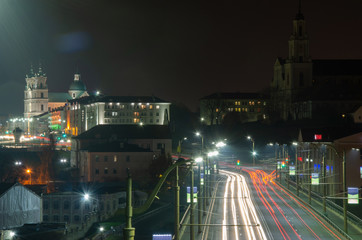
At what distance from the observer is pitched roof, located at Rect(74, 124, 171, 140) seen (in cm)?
10531

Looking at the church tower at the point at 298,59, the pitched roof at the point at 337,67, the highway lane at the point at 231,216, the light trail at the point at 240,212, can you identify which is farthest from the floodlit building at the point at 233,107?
the highway lane at the point at 231,216

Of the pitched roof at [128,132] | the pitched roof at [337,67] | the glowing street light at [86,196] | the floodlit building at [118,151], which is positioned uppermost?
the pitched roof at [337,67]

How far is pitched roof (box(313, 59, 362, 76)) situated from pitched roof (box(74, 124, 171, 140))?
2165 inches

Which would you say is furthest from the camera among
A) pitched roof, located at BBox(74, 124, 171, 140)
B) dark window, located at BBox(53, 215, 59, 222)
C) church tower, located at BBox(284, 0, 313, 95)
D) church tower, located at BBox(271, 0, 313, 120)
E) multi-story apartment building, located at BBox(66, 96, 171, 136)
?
multi-story apartment building, located at BBox(66, 96, 171, 136)

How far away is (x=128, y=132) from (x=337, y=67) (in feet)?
210

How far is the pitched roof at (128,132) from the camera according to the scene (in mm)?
105312

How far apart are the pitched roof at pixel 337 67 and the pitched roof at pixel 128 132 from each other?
180ft

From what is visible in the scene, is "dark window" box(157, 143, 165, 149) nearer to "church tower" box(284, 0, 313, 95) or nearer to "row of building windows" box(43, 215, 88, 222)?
"row of building windows" box(43, 215, 88, 222)

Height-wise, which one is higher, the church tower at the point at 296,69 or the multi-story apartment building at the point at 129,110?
the church tower at the point at 296,69

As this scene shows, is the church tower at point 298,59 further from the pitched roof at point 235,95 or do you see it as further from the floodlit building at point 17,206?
the floodlit building at point 17,206

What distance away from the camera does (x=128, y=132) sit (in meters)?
108

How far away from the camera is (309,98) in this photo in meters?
133

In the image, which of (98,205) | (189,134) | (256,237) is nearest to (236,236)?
(256,237)

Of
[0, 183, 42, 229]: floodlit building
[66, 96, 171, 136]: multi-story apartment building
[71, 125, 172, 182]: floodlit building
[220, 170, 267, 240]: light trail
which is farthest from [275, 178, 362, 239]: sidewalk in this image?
[66, 96, 171, 136]: multi-story apartment building
